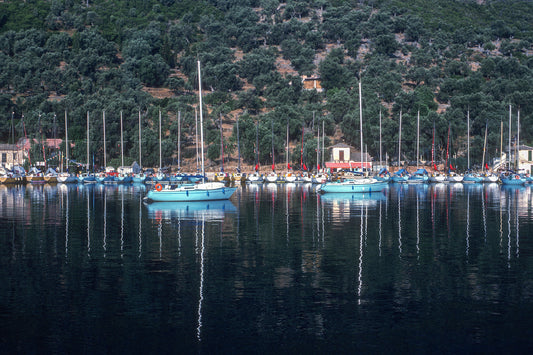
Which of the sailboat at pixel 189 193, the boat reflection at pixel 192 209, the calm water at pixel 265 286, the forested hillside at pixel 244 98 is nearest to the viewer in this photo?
the calm water at pixel 265 286

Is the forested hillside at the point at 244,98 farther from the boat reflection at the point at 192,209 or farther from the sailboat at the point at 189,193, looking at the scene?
the boat reflection at the point at 192,209

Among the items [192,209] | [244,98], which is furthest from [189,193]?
[244,98]

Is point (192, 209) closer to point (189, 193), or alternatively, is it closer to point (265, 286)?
point (189, 193)

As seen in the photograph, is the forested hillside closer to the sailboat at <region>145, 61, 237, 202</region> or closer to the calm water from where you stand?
the sailboat at <region>145, 61, 237, 202</region>

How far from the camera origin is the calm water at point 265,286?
17438 millimetres

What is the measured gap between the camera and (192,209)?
5491cm

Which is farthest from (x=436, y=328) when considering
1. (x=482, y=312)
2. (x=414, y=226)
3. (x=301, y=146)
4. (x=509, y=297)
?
(x=301, y=146)

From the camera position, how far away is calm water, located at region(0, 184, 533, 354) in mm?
17438

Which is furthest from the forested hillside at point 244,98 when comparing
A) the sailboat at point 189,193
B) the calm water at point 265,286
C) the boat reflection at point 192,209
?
the calm water at point 265,286

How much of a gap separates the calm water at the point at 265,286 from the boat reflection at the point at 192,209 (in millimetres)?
4230

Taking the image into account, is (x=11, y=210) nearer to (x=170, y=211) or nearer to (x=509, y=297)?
(x=170, y=211)

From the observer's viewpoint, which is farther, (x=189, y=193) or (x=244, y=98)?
(x=244, y=98)

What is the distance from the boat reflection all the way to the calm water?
4230 mm

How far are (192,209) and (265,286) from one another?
3223 cm
